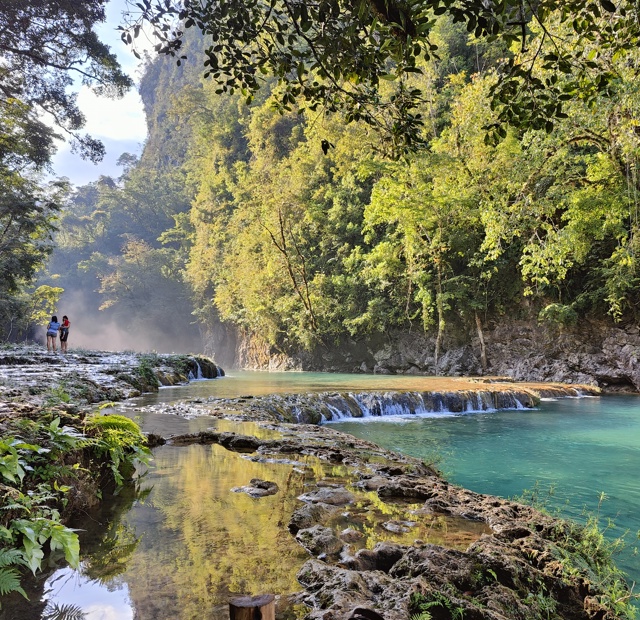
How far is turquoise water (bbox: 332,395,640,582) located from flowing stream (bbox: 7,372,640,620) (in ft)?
0.10

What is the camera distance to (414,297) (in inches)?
890

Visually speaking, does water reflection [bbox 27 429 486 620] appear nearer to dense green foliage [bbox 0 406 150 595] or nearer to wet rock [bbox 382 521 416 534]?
wet rock [bbox 382 521 416 534]

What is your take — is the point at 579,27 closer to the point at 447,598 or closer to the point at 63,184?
the point at 447,598

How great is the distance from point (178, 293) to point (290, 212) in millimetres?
27918

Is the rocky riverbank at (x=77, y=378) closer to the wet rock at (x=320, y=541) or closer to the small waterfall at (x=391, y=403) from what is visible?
the wet rock at (x=320, y=541)

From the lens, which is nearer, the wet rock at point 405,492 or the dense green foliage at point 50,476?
the dense green foliage at point 50,476

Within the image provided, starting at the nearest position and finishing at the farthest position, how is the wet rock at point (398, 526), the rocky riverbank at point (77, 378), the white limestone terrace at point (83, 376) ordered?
1. the wet rock at point (398, 526)
2. the rocky riverbank at point (77, 378)
3. the white limestone terrace at point (83, 376)

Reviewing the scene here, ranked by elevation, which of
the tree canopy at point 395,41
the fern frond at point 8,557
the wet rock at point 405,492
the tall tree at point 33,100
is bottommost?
the wet rock at point 405,492

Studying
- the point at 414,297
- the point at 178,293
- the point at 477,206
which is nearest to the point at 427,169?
the point at 477,206

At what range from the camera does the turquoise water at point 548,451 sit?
5.47m

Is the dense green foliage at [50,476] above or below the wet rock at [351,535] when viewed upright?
above

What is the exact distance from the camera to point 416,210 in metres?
19.2

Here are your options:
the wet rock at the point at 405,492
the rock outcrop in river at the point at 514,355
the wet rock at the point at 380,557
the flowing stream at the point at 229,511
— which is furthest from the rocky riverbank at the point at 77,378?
the rock outcrop in river at the point at 514,355

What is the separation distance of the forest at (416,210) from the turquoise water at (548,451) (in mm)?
4600
